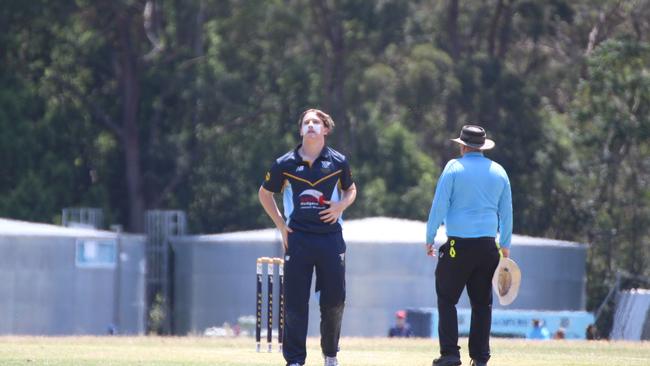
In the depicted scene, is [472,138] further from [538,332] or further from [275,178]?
[538,332]

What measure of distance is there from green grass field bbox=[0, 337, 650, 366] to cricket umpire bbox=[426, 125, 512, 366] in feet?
4.74

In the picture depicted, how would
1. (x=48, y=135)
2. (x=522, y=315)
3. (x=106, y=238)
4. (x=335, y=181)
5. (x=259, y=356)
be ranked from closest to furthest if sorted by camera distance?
(x=335, y=181), (x=259, y=356), (x=522, y=315), (x=106, y=238), (x=48, y=135)

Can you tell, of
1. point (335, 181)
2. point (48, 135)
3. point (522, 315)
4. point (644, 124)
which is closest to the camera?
point (335, 181)

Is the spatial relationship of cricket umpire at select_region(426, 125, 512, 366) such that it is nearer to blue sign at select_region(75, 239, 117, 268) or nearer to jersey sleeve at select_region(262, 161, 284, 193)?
jersey sleeve at select_region(262, 161, 284, 193)

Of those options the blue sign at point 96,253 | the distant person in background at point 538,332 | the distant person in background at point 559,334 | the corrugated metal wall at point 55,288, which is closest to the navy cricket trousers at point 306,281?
the distant person in background at point 538,332

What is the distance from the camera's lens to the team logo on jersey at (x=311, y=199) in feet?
37.3

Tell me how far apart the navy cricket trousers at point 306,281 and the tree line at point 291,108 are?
133 feet

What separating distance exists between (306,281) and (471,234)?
129cm

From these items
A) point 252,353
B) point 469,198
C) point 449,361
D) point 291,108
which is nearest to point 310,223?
point 469,198

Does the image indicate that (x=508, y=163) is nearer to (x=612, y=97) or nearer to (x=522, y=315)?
(x=612, y=97)

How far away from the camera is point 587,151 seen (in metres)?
52.7

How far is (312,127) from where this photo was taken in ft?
37.3

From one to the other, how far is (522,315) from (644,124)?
56.3 feet

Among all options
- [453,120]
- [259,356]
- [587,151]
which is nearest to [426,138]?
[453,120]
